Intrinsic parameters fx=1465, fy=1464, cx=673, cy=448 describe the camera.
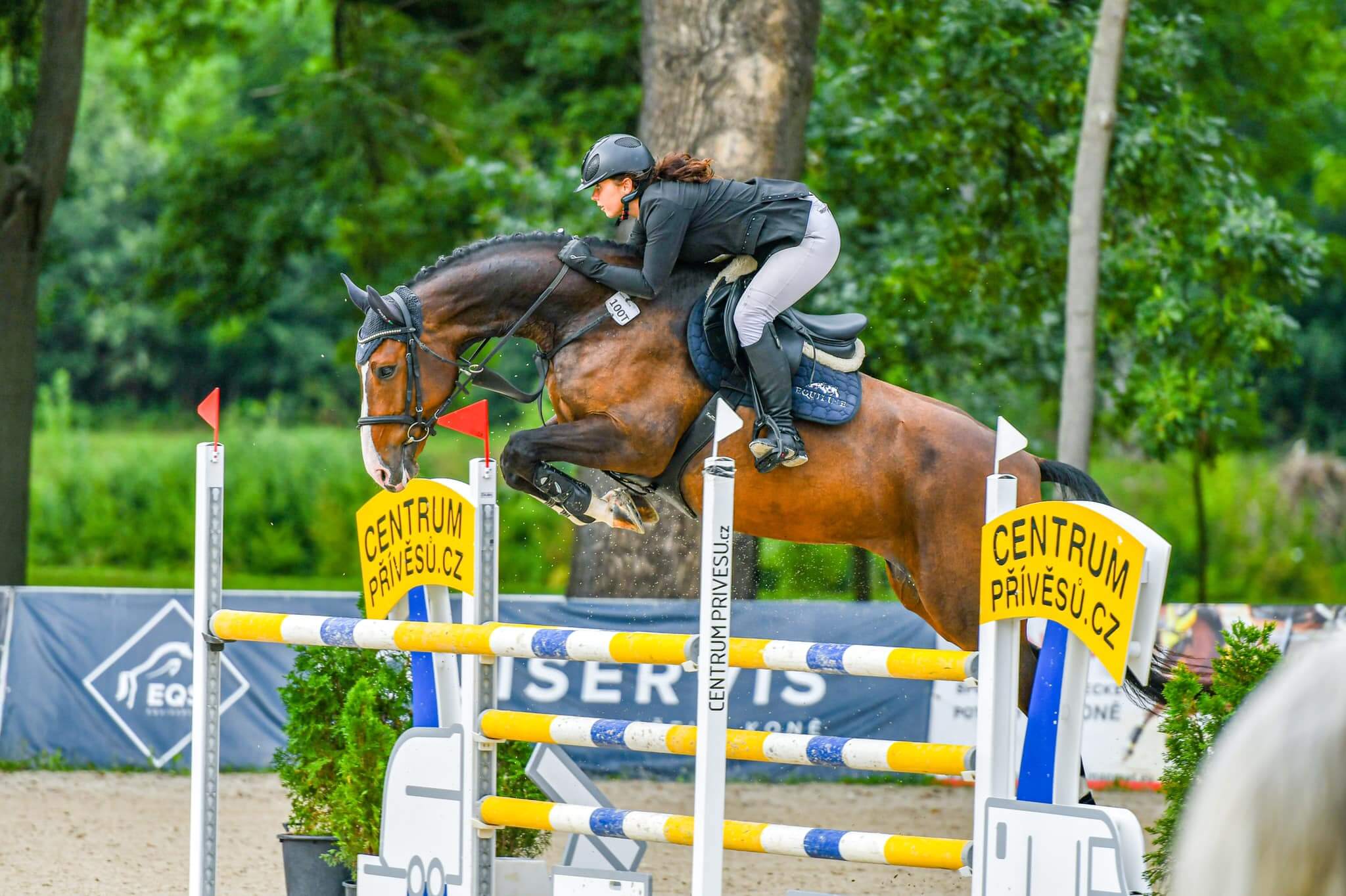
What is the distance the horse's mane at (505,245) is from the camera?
457 cm

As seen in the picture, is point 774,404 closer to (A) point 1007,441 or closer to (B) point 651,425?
(B) point 651,425

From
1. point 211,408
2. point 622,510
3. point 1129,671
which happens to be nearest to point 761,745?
point 622,510

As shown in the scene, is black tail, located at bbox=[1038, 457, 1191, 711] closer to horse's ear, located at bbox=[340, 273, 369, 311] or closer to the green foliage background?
horse's ear, located at bbox=[340, 273, 369, 311]

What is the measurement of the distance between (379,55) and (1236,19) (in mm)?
8282

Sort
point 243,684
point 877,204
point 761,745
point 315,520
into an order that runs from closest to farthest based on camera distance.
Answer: point 761,745 < point 243,684 < point 877,204 < point 315,520

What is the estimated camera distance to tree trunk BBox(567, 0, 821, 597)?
834cm

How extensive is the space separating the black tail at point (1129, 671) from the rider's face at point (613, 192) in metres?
1.55

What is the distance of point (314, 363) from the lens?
33.9 m

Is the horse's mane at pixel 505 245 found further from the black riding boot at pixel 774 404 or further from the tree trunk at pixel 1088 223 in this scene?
the tree trunk at pixel 1088 223

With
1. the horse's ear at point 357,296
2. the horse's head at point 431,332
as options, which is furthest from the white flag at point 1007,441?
the horse's ear at point 357,296

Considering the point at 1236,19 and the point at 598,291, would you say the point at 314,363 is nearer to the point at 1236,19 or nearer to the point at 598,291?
the point at 1236,19

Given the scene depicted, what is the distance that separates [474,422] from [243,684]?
224 inches

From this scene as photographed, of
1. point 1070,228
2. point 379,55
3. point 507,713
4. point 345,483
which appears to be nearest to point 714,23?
point 1070,228

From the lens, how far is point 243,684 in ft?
30.9
